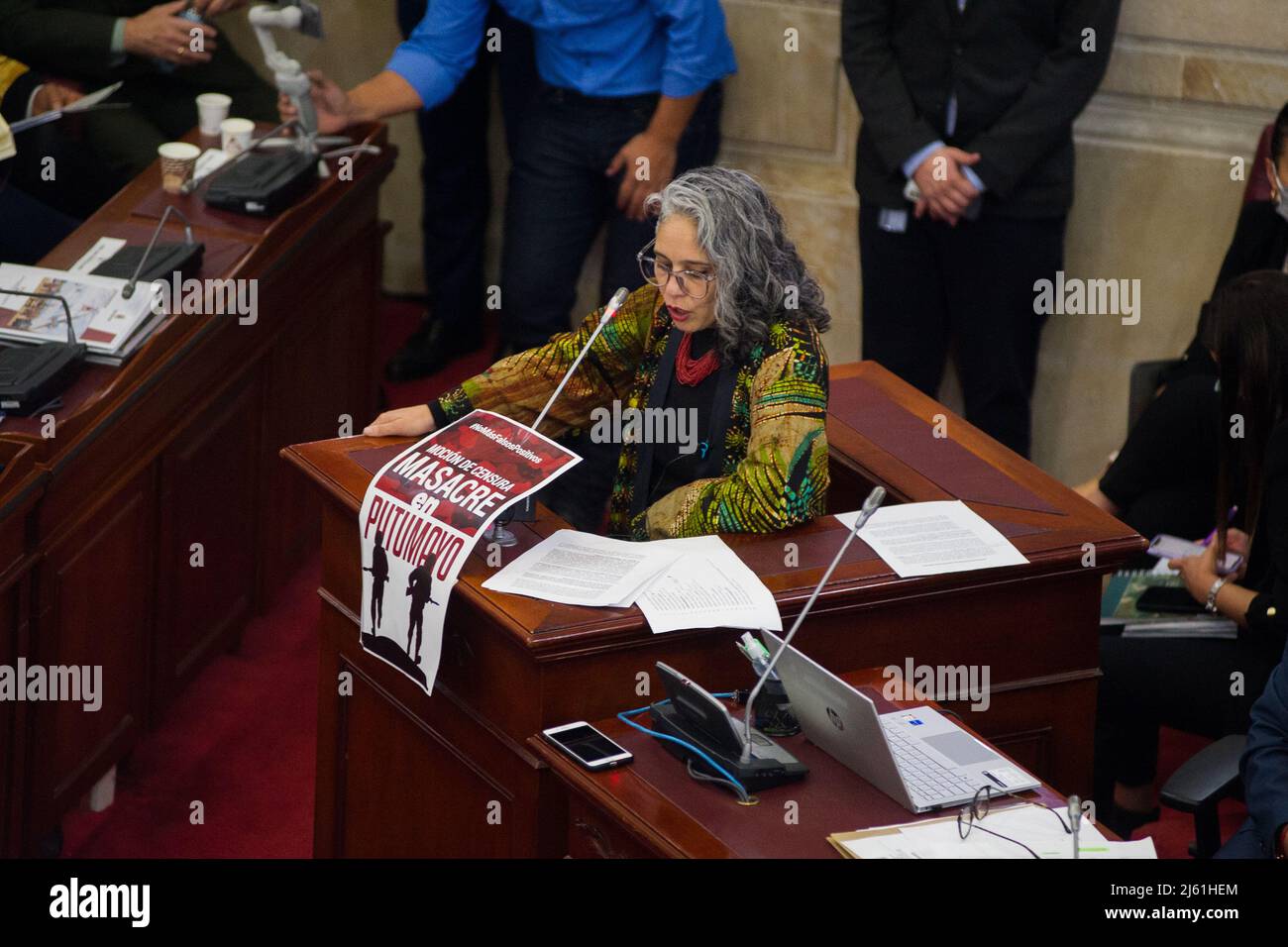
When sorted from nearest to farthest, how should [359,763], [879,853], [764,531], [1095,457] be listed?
[879,853] < [764,531] < [359,763] < [1095,457]

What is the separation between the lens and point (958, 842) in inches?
93.7

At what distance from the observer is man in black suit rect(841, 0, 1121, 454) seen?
175 inches

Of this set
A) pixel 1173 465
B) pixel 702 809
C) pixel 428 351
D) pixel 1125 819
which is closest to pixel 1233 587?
pixel 1173 465

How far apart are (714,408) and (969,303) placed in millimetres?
1659

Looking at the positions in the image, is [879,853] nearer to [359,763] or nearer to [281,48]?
[359,763]

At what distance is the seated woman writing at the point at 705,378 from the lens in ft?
10.0

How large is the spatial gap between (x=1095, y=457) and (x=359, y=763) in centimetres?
277

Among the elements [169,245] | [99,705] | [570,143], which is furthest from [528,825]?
[570,143]

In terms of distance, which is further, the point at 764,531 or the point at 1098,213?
the point at 1098,213

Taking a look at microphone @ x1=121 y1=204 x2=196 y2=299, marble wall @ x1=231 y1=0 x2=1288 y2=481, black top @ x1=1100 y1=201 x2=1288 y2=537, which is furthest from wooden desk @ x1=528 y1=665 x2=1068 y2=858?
marble wall @ x1=231 y1=0 x2=1288 y2=481

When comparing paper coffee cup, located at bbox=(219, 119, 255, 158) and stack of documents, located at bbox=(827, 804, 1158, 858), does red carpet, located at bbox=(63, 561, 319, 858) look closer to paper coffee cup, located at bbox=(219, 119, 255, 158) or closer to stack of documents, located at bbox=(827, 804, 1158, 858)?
paper coffee cup, located at bbox=(219, 119, 255, 158)

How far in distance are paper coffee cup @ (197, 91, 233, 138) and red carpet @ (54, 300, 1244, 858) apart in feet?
3.99

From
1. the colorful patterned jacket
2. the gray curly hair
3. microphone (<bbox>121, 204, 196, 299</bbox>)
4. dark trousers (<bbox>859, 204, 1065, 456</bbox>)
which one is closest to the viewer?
the colorful patterned jacket

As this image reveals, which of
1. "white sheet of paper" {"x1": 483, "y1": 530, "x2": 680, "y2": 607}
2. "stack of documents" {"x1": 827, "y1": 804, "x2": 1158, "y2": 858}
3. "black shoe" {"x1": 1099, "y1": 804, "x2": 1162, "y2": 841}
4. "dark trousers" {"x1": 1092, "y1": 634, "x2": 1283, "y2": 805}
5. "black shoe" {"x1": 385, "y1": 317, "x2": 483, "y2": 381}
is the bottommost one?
"black shoe" {"x1": 1099, "y1": 804, "x2": 1162, "y2": 841}
